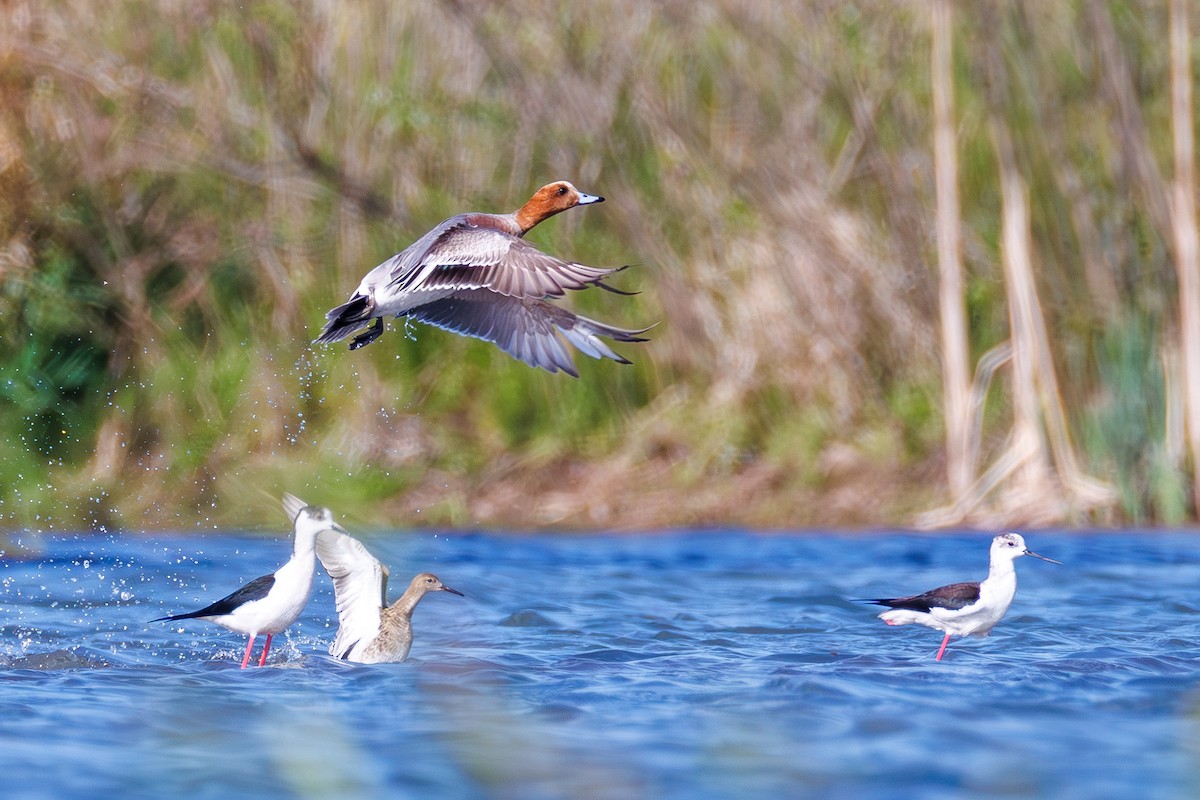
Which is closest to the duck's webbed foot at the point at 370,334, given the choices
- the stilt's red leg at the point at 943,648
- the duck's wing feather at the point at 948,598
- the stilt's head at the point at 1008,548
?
the duck's wing feather at the point at 948,598

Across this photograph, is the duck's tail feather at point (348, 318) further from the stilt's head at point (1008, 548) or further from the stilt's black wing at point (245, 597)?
the stilt's head at point (1008, 548)

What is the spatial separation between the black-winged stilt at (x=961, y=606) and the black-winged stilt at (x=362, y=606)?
185 cm

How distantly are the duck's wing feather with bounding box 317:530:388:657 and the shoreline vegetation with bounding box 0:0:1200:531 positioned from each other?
390 cm

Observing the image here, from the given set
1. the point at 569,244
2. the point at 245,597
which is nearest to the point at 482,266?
the point at 245,597

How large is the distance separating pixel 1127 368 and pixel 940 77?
1976mm

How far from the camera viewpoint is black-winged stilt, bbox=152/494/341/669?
6559mm

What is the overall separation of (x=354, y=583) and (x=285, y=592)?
0.98 ft

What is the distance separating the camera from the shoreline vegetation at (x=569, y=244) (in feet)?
35.0

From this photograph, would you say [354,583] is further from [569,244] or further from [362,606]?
[569,244]

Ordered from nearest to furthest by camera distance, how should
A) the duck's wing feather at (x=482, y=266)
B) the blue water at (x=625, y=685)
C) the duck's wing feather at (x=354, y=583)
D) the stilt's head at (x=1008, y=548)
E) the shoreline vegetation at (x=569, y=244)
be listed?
the blue water at (x=625, y=685)
the duck's wing feather at (x=482, y=266)
the duck's wing feather at (x=354, y=583)
the stilt's head at (x=1008, y=548)
the shoreline vegetation at (x=569, y=244)

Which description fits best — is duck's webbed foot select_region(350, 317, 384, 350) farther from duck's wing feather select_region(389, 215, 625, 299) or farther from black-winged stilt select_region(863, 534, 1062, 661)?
black-winged stilt select_region(863, 534, 1062, 661)

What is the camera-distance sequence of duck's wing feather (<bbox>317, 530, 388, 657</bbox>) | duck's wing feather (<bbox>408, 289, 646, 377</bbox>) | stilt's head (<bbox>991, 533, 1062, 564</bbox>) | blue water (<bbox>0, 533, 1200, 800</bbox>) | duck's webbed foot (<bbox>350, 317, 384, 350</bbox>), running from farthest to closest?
1. stilt's head (<bbox>991, 533, 1062, 564</bbox>)
2. duck's wing feather (<bbox>317, 530, 388, 657</bbox>)
3. duck's webbed foot (<bbox>350, 317, 384, 350</bbox>)
4. duck's wing feather (<bbox>408, 289, 646, 377</bbox>)
5. blue water (<bbox>0, 533, 1200, 800</bbox>)

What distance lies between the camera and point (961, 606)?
23.3 feet

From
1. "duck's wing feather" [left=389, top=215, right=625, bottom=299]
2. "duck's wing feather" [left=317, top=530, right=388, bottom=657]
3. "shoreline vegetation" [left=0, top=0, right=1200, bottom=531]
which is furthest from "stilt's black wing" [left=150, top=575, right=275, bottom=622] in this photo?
"shoreline vegetation" [left=0, top=0, right=1200, bottom=531]
